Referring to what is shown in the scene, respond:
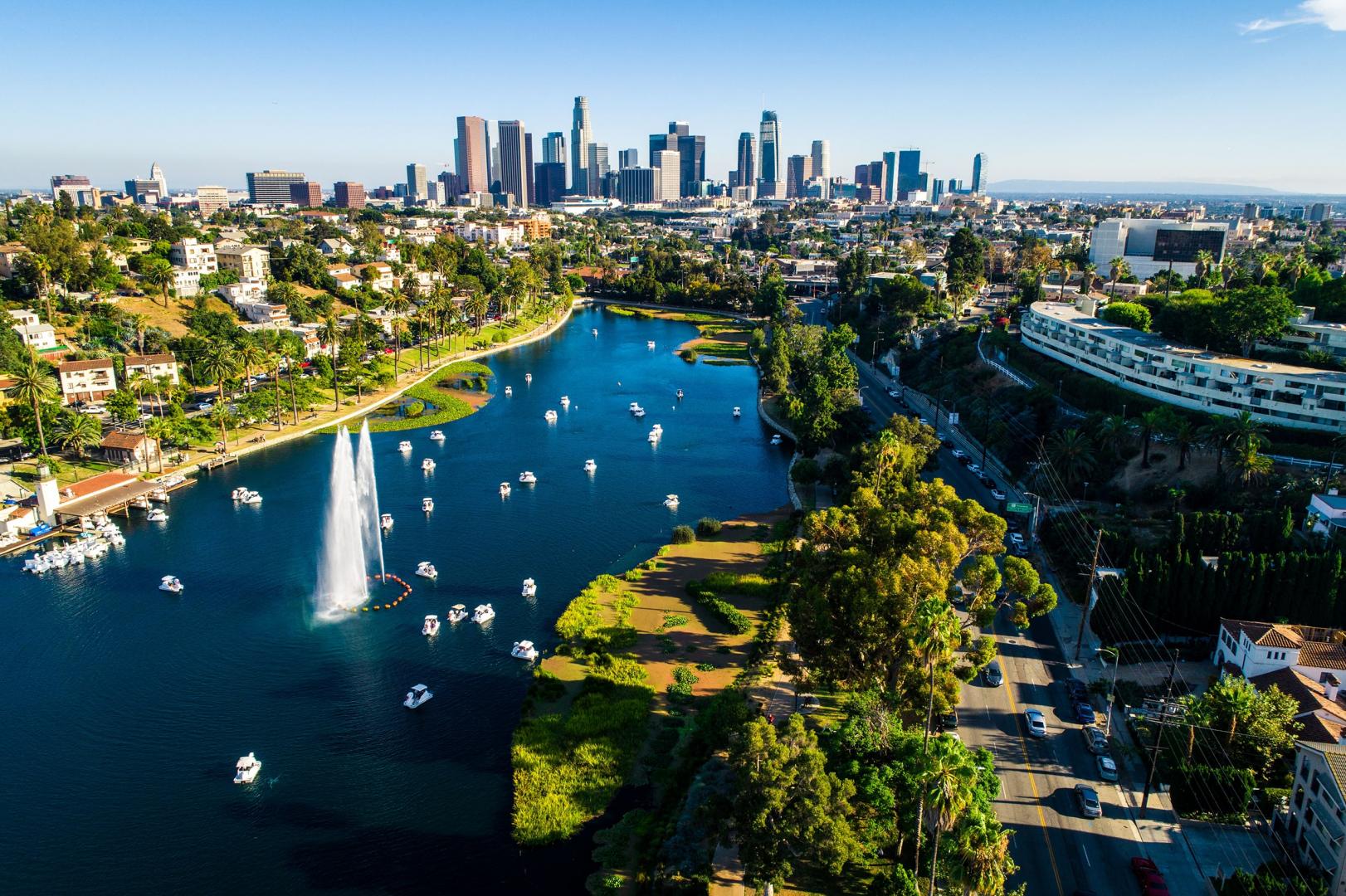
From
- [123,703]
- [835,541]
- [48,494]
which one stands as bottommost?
[123,703]

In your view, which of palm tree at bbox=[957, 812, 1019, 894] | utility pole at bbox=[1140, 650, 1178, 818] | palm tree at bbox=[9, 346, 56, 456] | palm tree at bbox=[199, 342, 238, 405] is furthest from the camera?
palm tree at bbox=[199, 342, 238, 405]

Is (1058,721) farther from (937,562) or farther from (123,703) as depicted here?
(123,703)

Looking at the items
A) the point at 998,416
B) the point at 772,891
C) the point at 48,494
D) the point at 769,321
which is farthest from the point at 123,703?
the point at 769,321

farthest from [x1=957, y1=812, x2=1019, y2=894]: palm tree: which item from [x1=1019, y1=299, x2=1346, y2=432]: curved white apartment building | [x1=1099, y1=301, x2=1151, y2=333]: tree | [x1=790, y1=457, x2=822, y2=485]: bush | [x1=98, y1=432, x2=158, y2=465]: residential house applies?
[x1=98, y1=432, x2=158, y2=465]: residential house

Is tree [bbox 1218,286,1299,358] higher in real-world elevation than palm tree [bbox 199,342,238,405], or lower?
higher

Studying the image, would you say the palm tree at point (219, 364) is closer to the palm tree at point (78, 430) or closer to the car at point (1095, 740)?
the palm tree at point (78, 430)

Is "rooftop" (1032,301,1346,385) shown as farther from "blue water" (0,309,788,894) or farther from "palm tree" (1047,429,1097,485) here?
"blue water" (0,309,788,894)
